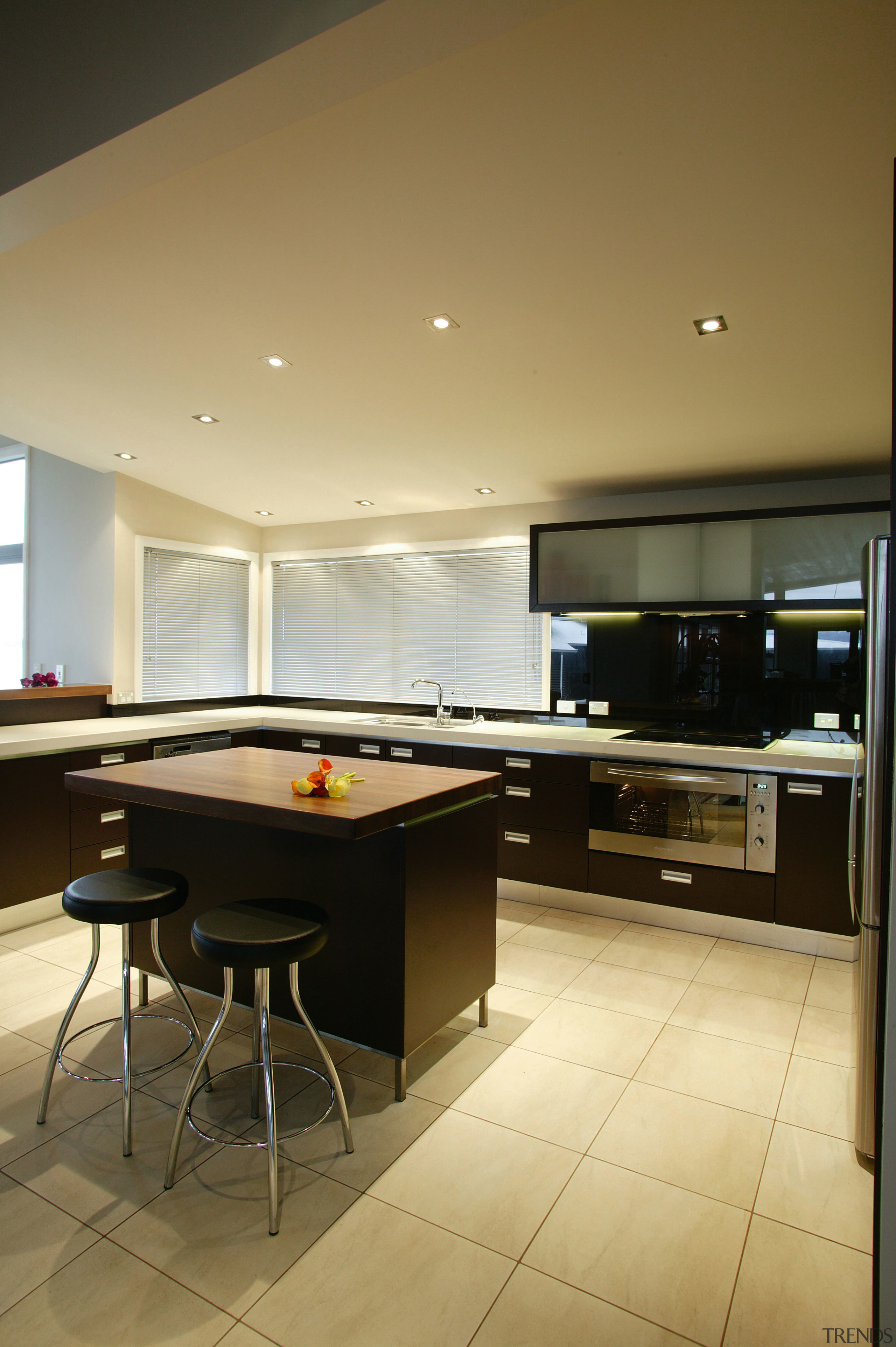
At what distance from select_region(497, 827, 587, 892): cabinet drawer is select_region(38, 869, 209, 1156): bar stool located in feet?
6.28

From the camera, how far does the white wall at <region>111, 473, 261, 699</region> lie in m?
4.73

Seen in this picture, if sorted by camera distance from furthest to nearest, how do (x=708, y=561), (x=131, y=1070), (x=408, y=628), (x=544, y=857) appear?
(x=408, y=628) < (x=544, y=857) < (x=708, y=561) < (x=131, y=1070)

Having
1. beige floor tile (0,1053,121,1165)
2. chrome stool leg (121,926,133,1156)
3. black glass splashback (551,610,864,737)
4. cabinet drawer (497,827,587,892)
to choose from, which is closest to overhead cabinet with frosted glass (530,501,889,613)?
black glass splashback (551,610,864,737)

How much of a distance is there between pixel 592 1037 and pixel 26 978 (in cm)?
229

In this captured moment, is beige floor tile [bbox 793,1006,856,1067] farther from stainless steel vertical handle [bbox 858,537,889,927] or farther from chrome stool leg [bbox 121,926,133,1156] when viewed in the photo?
chrome stool leg [bbox 121,926,133,1156]

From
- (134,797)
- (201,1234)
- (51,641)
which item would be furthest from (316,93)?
(51,641)

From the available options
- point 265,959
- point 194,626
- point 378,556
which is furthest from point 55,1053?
point 378,556

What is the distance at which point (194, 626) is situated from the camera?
5.29 m

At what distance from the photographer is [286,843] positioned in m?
2.36

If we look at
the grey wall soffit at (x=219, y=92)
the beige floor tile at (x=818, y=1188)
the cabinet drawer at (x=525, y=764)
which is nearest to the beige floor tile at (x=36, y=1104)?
the beige floor tile at (x=818, y=1188)

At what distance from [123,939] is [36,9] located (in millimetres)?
2421

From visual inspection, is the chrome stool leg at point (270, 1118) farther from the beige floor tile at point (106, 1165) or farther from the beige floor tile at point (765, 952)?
the beige floor tile at point (765, 952)

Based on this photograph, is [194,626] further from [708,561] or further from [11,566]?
[708,561]

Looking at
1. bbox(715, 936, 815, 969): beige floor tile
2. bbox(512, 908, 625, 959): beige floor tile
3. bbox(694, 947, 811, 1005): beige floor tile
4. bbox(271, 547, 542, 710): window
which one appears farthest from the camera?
bbox(271, 547, 542, 710): window
